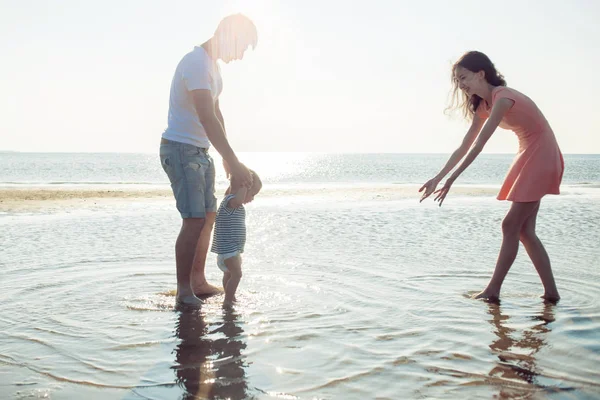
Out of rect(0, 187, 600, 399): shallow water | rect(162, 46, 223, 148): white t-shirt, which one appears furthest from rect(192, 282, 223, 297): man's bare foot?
rect(162, 46, 223, 148): white t-shirt

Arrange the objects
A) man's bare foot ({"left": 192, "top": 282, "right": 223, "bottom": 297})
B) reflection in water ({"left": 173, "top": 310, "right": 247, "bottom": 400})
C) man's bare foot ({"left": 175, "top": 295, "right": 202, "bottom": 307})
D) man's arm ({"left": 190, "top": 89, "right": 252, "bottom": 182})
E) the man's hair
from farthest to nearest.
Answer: man's bare foot ({"left": 192, "top": 282, "right": 223, "bottom": 297})
the man's hair
man's bare foot ({"left": 175, "top": 295, "right": 202, "bottom": 307})
man's arm ({"left": 190, "top": 89, "right": 252, "bottom": 182})
reflection in water ({"left": 173, "top": 310, "right": 247, "bottom": 400})

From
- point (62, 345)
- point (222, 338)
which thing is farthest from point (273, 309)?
point (62, 345)

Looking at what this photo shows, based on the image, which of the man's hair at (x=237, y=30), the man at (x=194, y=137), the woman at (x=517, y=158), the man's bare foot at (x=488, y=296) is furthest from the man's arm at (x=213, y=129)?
the man's bare foot at (x=488, y=296)

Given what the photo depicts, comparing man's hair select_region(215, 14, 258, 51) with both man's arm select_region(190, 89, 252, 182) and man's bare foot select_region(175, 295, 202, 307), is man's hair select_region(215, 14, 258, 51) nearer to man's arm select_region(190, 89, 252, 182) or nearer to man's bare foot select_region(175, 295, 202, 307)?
man's arm select_region(190, 89, 252, 182)

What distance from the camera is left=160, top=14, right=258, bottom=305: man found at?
175 inches

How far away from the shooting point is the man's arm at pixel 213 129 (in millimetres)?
4387

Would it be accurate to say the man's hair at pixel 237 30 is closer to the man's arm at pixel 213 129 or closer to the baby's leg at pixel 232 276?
the man's arm at pixel 213 129

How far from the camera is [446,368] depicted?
10.2 ft

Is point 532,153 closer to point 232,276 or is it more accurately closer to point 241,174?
point 241,174

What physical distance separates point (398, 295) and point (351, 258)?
1976 millimetres

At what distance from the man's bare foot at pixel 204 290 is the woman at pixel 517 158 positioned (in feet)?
6.49

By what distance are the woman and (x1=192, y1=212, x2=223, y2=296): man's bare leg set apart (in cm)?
188

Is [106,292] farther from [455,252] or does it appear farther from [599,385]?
[455,252]

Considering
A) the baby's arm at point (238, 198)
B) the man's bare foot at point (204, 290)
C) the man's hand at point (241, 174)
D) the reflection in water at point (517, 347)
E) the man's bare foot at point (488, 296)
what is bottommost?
the man's bare foot at point (204, 290)
